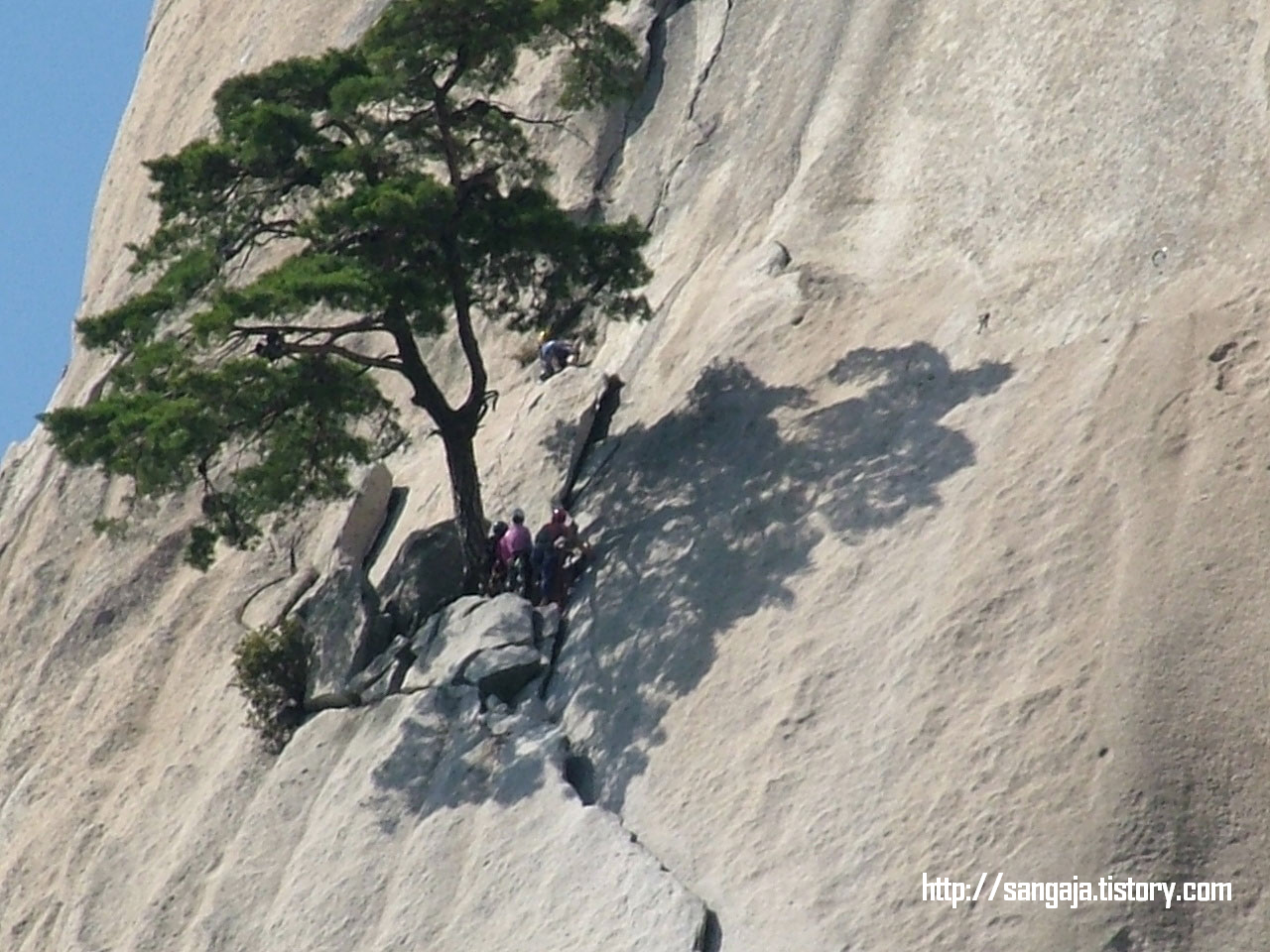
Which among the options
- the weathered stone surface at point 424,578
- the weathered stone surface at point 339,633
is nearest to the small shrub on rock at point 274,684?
the weathered stone surface at point 339,633

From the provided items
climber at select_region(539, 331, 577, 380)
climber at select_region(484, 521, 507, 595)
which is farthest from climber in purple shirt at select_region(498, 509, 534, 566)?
climber at select_region(539, 331, 577, 380)

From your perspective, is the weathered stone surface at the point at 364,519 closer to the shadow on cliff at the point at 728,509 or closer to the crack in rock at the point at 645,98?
the shadow on cliff at the point at 728,509

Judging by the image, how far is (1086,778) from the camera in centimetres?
2297

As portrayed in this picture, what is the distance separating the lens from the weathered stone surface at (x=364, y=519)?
31.0m

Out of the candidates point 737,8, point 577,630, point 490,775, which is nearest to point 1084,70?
point 737,8

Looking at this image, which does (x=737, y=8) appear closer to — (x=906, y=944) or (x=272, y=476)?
(x=272, y=476)

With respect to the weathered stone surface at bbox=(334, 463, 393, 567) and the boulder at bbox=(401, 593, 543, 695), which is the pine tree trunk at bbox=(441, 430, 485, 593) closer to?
the boulder at bbox=(401, 593, 543, 695)

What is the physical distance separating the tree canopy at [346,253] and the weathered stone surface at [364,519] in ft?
3.17

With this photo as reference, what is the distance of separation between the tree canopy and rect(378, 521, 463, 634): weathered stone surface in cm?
51

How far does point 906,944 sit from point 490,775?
5507 mm

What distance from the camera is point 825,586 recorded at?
1030 inches

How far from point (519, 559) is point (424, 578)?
139 cm

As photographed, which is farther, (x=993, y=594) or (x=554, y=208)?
(x=554, y=208)

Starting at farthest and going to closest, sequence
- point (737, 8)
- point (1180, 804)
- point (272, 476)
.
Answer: point (737, 8) → point (272, 476) → point (1180, 804)
